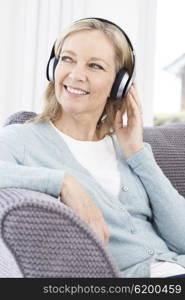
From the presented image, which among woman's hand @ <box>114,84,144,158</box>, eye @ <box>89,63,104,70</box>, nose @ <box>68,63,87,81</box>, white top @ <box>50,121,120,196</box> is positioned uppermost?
eye @ <box>89,63,104,70</box>

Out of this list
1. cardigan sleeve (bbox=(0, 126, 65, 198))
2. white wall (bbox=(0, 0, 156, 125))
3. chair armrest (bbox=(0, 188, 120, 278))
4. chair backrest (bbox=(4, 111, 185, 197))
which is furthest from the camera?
white wall (bbox=(0, 0, 156, 125))

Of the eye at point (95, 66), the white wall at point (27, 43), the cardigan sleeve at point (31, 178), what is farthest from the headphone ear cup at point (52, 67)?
the white wall at point (27, 43)

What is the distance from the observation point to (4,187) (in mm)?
974

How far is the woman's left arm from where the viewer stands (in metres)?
1.40

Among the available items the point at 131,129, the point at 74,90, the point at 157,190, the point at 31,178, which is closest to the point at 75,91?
the point at 74,90

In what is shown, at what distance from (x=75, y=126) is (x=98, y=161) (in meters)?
0.11

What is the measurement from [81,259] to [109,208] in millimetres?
434

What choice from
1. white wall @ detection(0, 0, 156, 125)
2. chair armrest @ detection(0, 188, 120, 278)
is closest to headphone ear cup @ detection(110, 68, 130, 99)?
chair armrest @ detection(0, 188, 120, 278)

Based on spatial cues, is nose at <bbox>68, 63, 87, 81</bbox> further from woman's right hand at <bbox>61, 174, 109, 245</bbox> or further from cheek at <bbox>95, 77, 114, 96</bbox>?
woman's right hand at <bbox>61, 174, 109, 245</bbox>

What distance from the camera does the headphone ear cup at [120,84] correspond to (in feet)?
4.74

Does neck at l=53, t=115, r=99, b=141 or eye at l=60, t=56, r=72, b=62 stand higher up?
eye at l=60, t=56, r=72, b=62

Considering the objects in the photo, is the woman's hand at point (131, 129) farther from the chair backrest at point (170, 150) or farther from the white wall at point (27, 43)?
the white wall at point (27, 43)

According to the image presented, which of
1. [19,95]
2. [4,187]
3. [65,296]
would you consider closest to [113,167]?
[4,187]

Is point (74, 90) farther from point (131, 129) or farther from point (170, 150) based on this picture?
point (170, 150)
